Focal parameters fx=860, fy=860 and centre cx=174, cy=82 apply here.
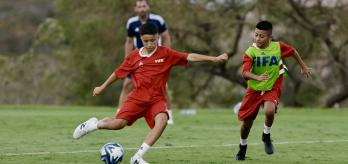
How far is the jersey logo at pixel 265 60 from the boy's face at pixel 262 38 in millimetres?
162

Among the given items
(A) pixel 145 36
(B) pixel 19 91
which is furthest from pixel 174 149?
(B) pixel 19 91

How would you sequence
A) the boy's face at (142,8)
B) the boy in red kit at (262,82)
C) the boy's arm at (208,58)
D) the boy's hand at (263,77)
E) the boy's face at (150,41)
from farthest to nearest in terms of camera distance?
the boy's face at (142,8)
the boy in red kit at (262,82)
the boy's hand at (263,77)
the boy's face at (150,41)
the boy's arm at (208,58)

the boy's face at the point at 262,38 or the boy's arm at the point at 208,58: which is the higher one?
the boy's arm at the point at 208,58

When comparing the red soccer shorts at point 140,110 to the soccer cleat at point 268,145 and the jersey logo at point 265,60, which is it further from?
the soccer cleat at point 268,145

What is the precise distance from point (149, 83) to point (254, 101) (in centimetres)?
146

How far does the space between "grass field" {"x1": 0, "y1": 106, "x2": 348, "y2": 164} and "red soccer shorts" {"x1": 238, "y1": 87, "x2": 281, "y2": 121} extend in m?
0.55

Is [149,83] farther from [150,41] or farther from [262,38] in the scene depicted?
[262,38]

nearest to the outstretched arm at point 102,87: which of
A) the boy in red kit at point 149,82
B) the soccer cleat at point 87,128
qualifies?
the boy in red kit at point 149,82

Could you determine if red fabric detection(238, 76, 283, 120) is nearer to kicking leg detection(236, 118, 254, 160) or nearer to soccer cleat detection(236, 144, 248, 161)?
kicking leg detection(236, 118, 254, 160)

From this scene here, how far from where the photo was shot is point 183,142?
41.7ft

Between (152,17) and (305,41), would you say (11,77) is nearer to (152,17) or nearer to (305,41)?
(305,41)

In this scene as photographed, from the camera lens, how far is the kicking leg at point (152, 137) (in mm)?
9305

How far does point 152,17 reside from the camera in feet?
52.3

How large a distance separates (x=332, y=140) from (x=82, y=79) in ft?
95.1
